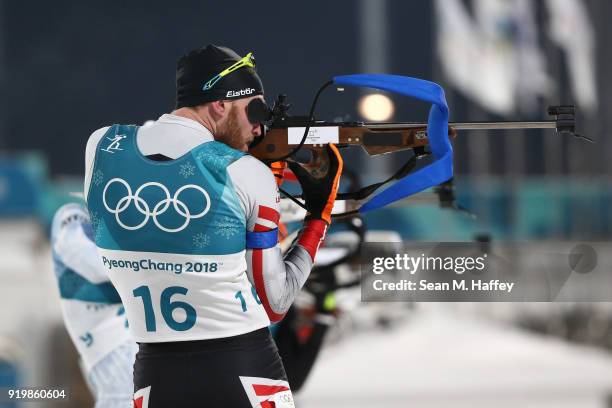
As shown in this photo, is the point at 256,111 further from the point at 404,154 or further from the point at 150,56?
the point at 150,56

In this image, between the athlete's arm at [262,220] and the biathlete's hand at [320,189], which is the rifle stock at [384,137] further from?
the athlete's arm at [262,220]

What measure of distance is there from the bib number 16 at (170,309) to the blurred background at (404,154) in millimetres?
6262

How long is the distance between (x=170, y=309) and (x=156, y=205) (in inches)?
10.6

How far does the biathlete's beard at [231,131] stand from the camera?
115 inches

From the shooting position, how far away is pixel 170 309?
9.14 feet

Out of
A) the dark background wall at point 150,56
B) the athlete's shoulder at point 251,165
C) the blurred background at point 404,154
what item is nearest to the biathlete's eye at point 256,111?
the athlete's shoulder at point 251,165

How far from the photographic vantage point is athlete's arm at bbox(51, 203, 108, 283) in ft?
13.0

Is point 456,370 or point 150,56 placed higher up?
point 150,56

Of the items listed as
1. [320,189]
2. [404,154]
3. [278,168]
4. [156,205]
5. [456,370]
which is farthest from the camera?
[404,154]

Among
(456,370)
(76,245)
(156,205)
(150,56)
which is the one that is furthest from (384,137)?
(150,56)

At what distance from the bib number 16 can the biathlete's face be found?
44 cm

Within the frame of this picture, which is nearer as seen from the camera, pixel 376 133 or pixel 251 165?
pixel 251 165

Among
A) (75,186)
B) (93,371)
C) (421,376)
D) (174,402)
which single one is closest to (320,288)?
(93,371)

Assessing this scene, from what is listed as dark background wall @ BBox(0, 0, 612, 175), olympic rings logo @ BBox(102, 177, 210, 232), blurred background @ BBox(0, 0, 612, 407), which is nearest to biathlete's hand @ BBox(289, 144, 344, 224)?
olympic rings logo @ BBox(102, 177, 210, 232)
